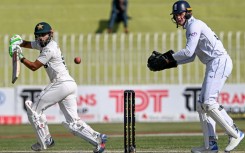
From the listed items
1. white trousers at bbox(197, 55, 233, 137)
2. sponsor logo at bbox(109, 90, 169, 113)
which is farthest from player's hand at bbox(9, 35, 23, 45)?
sponsor logo at bbox(109, 90, 169, 113)

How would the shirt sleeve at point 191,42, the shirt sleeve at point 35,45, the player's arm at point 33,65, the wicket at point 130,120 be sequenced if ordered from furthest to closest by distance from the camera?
the shirt sleeve at point 35,45 < the player's arm at point 33,65 < the wicket at point 130,120 < the shirt sleeve at point 191,42

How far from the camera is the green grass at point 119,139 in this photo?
12538 mm

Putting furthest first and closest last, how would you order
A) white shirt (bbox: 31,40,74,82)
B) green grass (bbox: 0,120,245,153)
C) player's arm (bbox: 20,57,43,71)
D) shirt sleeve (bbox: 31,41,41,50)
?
1. green grass (bbox: 0,120,245,153)
2. shirt sleeve (bbox: 31,41,41,50)
3. white shirt (bbox: 31,40,74,82)
4. player's arm (bbox: 20,57,43,71)

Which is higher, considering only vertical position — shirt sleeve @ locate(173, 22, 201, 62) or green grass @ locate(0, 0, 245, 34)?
green grass @ locate(0, 0, 245, 34)

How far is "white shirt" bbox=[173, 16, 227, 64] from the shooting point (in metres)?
10.5

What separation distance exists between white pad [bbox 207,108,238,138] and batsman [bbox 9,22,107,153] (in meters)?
1.59

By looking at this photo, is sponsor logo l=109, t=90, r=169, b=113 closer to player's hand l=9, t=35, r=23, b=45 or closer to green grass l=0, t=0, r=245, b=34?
green grass l=0, t=0, r=245, b=34

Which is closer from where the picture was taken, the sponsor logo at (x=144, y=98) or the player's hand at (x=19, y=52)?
the player's hand at (x=19, y=52)

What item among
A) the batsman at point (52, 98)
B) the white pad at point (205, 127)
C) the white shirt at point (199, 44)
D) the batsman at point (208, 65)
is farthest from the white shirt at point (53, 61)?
the white pad at point (205, 127)

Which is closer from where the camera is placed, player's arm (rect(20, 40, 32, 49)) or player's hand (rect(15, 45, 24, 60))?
player's hand (rect(15, 45, 24, 60))

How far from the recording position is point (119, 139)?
14.5 metres

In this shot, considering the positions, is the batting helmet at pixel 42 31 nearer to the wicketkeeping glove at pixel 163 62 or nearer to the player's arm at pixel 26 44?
the player's arm at pixel 26 44

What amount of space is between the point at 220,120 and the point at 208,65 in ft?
2.50

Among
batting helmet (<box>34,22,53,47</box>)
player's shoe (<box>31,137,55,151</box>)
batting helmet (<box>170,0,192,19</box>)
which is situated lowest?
player's shoe (<box>31,137,55,151</box>)
